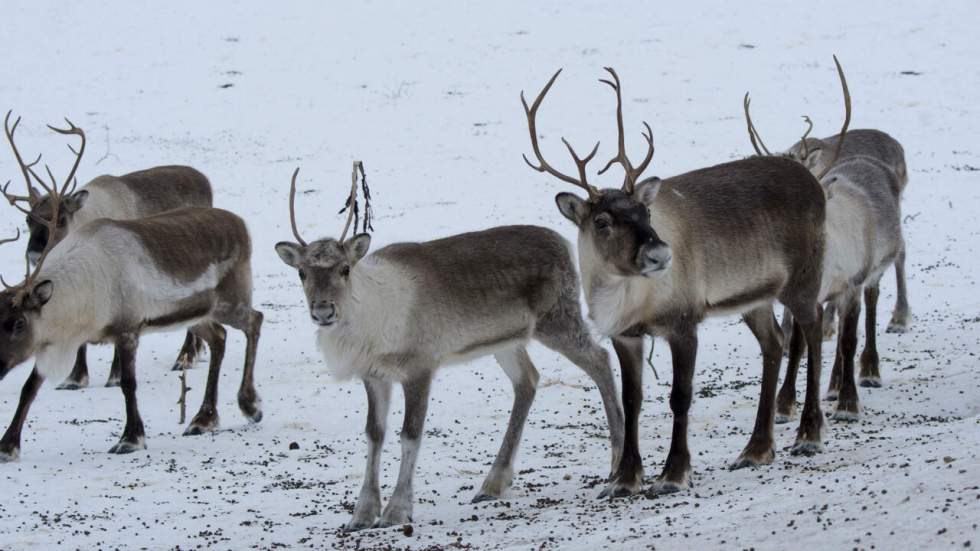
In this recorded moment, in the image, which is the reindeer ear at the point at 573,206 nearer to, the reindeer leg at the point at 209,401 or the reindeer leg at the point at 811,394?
the reindeer leg at the point at 811,394

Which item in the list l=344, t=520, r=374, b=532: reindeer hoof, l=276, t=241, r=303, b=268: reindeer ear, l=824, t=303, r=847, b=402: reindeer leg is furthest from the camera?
l=824, t=303, r=847, b=402: reindeer leg

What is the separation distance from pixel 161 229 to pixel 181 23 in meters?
19.6

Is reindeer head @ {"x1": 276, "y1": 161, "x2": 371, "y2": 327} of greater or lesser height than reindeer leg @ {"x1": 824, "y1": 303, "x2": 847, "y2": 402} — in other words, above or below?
above

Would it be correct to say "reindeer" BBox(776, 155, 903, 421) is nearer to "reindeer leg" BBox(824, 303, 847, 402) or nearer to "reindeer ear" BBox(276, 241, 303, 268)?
"reindeer leg" BBox(824, 303, 847, 402)

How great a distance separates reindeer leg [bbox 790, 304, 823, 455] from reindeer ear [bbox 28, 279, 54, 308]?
16.6 ft

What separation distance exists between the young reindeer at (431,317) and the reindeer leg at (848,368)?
1.96 meters

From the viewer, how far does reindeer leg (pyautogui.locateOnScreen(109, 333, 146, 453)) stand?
30.4 ft

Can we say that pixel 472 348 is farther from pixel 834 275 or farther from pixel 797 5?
pixel 797 5

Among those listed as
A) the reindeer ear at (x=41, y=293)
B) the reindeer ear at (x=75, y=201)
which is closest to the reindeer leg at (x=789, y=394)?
the reindeer ear at (x=41, y=293)

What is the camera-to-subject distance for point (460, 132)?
22.6m

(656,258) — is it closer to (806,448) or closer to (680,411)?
(680,411)

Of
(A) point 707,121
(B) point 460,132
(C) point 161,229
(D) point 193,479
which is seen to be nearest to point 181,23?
(B) point 460,132

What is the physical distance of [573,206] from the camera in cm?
718

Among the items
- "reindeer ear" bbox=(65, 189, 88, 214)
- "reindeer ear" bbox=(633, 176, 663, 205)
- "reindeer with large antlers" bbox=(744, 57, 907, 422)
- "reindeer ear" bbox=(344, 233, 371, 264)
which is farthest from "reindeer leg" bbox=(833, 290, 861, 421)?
"reindeer ear" bbox=(65, 189, 88, 214)
